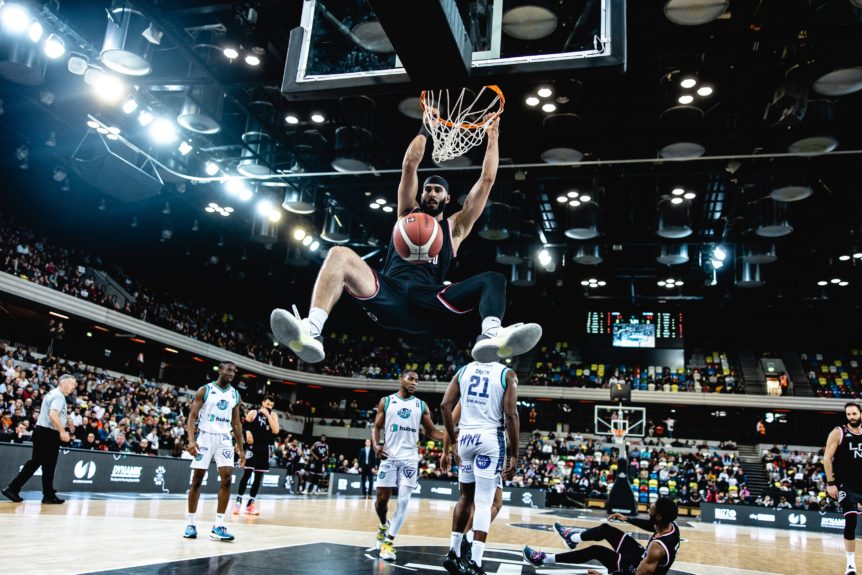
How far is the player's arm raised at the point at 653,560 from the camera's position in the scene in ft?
17.1

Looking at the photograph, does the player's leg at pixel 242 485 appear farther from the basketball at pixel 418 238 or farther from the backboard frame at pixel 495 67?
the basketball at pixel 418 238

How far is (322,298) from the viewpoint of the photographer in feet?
12.8

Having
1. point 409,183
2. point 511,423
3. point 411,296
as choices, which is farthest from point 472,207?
point 511,423

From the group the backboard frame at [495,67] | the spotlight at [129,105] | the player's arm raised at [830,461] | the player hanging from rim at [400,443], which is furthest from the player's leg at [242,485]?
the spotlight at [129,105]

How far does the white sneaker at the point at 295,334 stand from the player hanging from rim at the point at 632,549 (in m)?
3.29

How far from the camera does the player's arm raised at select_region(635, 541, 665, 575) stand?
5219mm

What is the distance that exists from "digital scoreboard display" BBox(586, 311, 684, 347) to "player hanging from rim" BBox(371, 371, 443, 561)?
28.1 meters

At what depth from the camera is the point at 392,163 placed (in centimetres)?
1869

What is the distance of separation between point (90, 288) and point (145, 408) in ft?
23.4

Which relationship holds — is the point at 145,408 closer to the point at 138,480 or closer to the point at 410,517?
the point at 138,480

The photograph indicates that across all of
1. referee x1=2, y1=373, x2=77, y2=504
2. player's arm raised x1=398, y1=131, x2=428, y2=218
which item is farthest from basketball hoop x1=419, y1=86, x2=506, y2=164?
referee x1=2, y1=373, x2=77, y2=504

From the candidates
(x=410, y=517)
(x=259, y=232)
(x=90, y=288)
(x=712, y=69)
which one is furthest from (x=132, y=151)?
(x=712, y=69)

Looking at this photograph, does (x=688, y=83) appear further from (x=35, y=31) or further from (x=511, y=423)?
(x=35, y=31)

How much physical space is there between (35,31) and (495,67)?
1115cm
